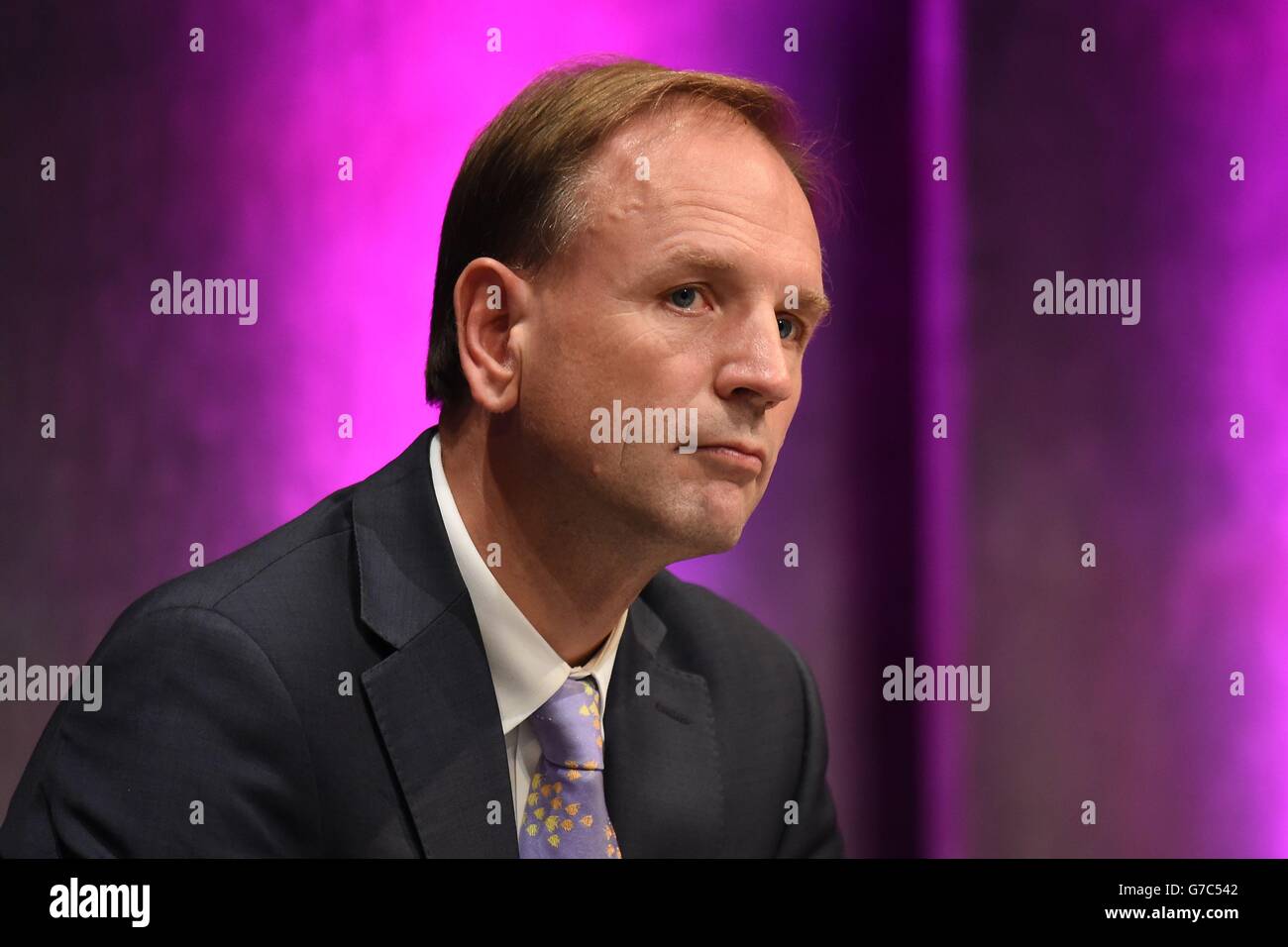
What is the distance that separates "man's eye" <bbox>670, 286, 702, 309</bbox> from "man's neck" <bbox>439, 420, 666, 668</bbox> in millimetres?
316

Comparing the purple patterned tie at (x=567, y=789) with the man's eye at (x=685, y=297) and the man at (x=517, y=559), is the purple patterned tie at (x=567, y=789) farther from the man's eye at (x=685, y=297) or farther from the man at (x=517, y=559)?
the man's eye at (x=685, y=297)

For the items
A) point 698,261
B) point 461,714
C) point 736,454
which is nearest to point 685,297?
point 698,261

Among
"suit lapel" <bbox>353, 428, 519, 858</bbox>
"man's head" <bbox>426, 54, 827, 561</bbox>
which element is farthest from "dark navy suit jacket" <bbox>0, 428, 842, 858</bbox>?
"man's head" <bbox>426, 54, 827, 561</bbox>

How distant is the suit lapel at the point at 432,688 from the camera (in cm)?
176

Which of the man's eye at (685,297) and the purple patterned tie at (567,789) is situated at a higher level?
the man's eye at (685,297)

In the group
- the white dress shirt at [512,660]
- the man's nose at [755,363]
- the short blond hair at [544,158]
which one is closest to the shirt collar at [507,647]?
the white dress shirt at [512,660]

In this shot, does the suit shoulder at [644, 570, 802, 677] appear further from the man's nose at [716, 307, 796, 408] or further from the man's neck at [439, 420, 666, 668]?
the man's nose at [716, 307, 796, 408]

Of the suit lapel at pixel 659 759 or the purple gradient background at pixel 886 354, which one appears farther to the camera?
the purple gradient background at pixel 886 354

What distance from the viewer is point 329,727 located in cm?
173

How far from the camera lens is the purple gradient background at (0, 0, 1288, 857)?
2.16 meters

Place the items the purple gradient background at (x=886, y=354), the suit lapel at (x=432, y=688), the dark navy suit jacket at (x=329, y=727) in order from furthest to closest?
the purple gradient background at (x=886, y=354) < the suit lapel at (x=432, y=688) < the dark navy suit jacket at (x=329, y=727)

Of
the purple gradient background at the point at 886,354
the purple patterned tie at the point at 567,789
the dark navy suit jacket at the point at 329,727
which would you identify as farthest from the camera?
the purple gradient background at the point at 886,354

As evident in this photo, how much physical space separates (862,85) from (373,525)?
136 cm
